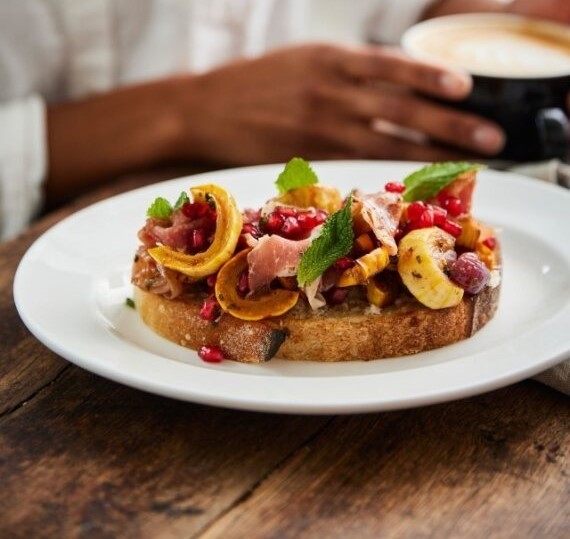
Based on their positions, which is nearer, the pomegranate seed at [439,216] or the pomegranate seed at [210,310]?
the pomegranate seed at [210,310]

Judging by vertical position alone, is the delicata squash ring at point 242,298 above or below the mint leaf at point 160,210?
below

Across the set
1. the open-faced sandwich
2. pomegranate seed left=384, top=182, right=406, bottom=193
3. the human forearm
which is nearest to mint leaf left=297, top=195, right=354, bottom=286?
the open-faced sandwich

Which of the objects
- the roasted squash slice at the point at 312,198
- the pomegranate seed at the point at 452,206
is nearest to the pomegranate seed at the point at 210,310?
the roasted squash slice at the point at 312,198

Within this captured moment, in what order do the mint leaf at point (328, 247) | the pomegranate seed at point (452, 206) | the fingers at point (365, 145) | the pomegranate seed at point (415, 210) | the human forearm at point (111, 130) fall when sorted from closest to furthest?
1. the mint leaf at point (328, 247)
2. the pomegranate seed at point (415, 210)
3. the pomegranate seed at point (452, 206)
4. the fingers at point (365, 145)
5. the human forearm at point (111, 130)

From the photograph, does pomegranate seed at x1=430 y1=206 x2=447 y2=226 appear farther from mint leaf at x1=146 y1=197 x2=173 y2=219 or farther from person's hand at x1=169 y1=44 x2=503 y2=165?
person's hand at x1=169 y1=44 x2=503 y2=165

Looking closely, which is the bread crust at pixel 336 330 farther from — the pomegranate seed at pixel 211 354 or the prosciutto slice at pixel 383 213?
the prosciutto slice at pixel 383 213

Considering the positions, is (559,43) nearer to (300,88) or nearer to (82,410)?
(300,88)
